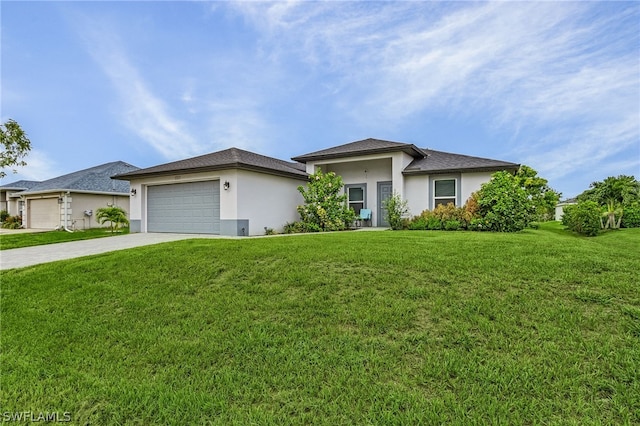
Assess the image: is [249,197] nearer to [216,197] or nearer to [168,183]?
[216,197]

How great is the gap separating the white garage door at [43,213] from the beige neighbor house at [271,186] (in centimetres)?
1015

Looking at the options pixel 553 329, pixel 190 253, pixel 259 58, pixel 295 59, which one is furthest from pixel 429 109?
pixel 553 329

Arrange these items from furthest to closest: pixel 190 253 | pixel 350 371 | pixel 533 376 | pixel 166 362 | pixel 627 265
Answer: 1. pixel 190 253
2. pixel 627 265
3. pixel 166 362
4. pixel 350 371
5. pixel 533 376

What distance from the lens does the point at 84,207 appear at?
21781 mm

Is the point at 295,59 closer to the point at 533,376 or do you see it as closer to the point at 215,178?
the point at 215,178

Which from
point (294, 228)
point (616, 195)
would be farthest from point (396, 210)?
point (616, 195)

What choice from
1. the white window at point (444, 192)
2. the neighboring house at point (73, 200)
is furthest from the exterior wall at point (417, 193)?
the neighboring house at point (73, 200)

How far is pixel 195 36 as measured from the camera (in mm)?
12633

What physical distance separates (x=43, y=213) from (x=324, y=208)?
2062 cm

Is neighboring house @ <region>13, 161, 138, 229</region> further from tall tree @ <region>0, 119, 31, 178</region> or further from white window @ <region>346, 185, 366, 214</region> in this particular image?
white window @ <region>346, 185, 366, 214</region>

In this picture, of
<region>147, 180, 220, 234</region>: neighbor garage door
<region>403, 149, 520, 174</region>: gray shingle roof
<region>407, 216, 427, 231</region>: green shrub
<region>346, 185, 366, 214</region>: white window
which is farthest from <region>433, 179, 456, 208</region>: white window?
<region>147, 180, 220, 234</region>: neighbor garage door

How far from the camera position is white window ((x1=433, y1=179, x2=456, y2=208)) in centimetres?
1493

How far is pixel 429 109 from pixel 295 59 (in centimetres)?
721

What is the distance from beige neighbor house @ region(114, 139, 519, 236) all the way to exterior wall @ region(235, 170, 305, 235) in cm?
3
